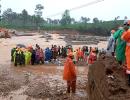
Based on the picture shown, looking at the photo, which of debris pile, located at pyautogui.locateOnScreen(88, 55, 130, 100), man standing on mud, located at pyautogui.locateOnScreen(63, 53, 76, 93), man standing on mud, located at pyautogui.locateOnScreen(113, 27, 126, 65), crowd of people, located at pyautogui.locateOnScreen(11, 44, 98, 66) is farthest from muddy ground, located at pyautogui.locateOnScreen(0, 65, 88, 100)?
man standing on mud, located at pyautogui.locateOnScreen(113, 27, 126, 65)

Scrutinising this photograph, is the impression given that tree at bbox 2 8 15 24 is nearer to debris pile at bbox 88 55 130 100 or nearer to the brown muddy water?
the brown muddy water

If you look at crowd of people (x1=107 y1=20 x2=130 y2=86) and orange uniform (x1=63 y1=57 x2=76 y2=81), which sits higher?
crowd of people (x1=107 y1=20 x2=130 y2=86)

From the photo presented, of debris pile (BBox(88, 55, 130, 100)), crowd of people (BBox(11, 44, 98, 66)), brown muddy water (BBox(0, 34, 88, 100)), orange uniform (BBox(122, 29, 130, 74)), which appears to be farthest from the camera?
crowd of people (BBox(11, 44, 98, 66))

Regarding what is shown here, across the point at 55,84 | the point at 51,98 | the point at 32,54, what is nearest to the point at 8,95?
the point at 51,98

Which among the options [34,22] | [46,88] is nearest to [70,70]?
[46,88]

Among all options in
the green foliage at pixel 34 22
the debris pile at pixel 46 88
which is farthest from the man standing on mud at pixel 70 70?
the green foliage at pixel 34 22

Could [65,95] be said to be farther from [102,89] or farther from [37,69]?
[37,69]

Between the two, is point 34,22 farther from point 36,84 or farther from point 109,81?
point 109,81

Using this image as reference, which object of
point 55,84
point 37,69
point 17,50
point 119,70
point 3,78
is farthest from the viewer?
point 17,50

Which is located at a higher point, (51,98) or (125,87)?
(125,87)

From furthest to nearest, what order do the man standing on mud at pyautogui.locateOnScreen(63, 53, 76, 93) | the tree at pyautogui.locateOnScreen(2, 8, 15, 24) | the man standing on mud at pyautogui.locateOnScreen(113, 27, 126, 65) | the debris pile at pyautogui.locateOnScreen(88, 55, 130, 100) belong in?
the tree at pyautogui.locateOnScreen(2, 8, 15, 24)
the man standing on mud at pyautogui.locateOnScreen(63, 53, 76, 93)
the man standing on mud at pyautogui.locateOnScreen(113, 27, 126, 65)
the debris pile at pyautogui.locateOnScreen(88, 55, 130, 100)

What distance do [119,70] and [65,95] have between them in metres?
4.72

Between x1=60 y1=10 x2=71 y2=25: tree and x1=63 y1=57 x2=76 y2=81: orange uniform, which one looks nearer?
x1=63 y1=57 x2=76 y2=81: orange uniform

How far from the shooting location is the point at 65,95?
13.4 meters
